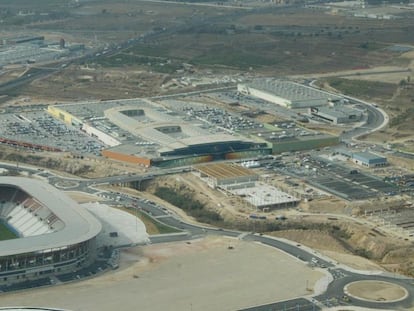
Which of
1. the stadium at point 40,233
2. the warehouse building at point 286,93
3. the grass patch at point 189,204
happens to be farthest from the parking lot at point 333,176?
the stadium at point 40,233

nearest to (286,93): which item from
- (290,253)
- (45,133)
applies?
(45,133)

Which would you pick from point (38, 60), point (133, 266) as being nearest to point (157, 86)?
point (38, 60)

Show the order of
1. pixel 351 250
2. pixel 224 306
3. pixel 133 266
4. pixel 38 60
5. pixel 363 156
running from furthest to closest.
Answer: pixel 38 60
pixel 363 156
pixel 351 250
pixel 133 266
pixel 224 306

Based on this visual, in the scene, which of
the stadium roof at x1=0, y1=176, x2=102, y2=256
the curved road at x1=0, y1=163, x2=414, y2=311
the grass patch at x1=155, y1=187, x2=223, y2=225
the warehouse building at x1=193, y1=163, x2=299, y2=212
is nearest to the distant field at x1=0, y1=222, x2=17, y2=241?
the stadium roof at x1=0, y1=176, x2=102, y2=256

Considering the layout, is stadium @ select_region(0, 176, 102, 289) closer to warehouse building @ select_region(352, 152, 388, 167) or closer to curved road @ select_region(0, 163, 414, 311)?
curved road @ select_region(0, 163, 414, 311)

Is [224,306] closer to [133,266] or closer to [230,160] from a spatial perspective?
[133,266]

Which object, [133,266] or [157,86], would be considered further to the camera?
[157,86]

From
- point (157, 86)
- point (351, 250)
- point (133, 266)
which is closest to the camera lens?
point (133, 266)
